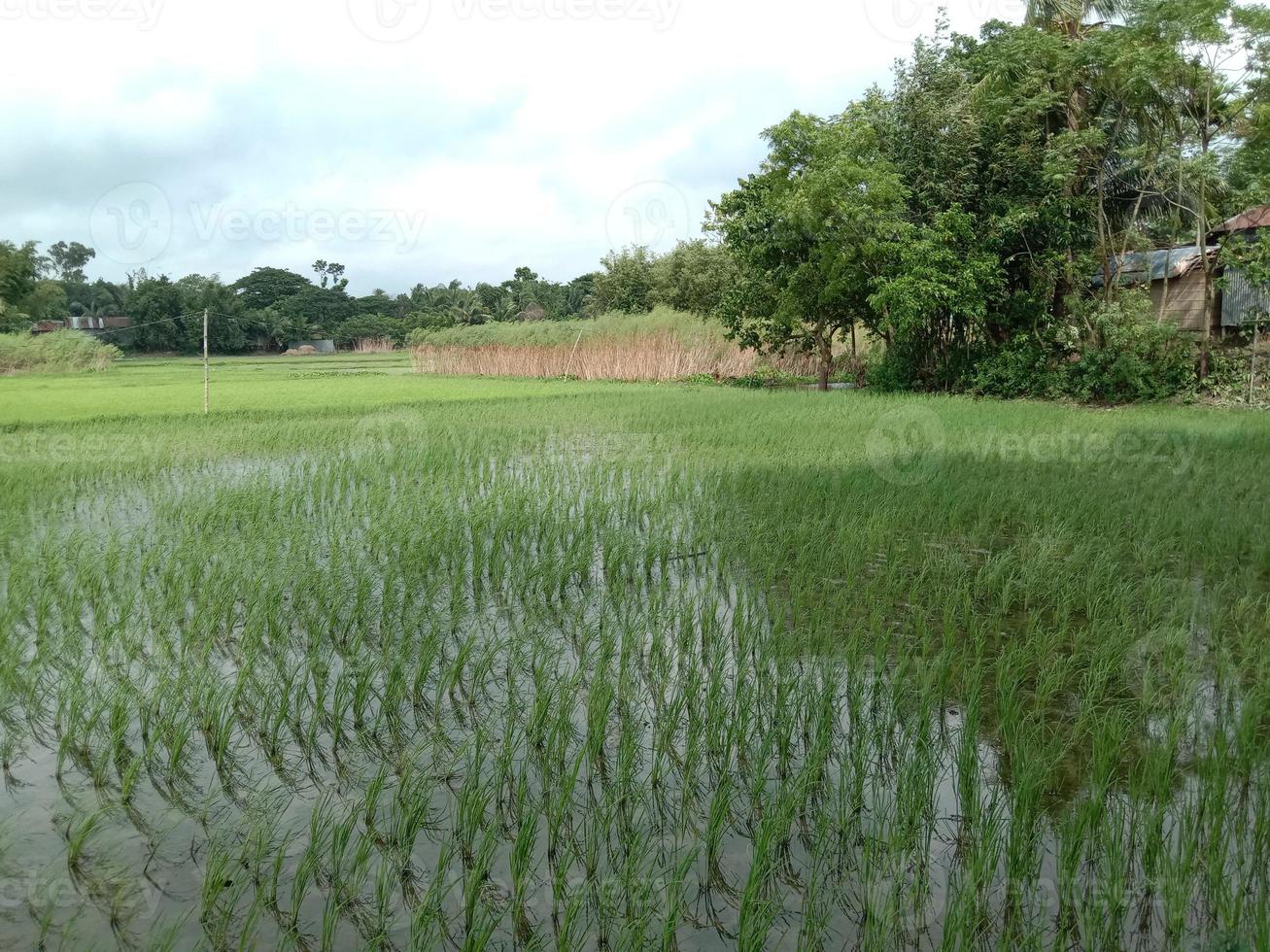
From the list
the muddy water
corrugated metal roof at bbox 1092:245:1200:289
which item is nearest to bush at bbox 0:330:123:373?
Answer: the muddy water

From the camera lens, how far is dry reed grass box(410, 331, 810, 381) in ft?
74.9

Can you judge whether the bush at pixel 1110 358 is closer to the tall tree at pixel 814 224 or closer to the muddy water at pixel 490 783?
the tall tree at pixel 814 224

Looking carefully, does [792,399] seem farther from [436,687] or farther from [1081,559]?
[436,687]

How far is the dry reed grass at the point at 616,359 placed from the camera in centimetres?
2284

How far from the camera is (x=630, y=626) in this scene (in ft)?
11.9

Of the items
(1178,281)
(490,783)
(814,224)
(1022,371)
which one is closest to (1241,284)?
(1178,281)

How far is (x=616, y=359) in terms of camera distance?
2512 cm

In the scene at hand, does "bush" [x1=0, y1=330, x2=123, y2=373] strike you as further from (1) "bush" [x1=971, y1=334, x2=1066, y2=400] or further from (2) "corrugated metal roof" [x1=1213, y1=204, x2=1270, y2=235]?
(2) "corrugated metal roof" [x1=1213, y1=204, x2=1270, y2=235]

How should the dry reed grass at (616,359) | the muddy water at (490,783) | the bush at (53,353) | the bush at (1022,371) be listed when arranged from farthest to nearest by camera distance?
the bush at (53,353)
the dry reed grass at (616,359)
the bush at (1022,371)
the muddy water at (490,783)

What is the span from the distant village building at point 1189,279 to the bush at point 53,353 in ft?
85.8

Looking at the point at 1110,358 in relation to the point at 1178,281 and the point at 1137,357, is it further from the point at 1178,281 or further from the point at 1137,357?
the point at 1178,281

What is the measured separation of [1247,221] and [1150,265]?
151cm

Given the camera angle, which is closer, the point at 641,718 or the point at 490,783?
the point at 490,783

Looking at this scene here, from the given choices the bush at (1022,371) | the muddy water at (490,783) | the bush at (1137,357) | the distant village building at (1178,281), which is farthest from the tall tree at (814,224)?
the muddy water at (490,783)
